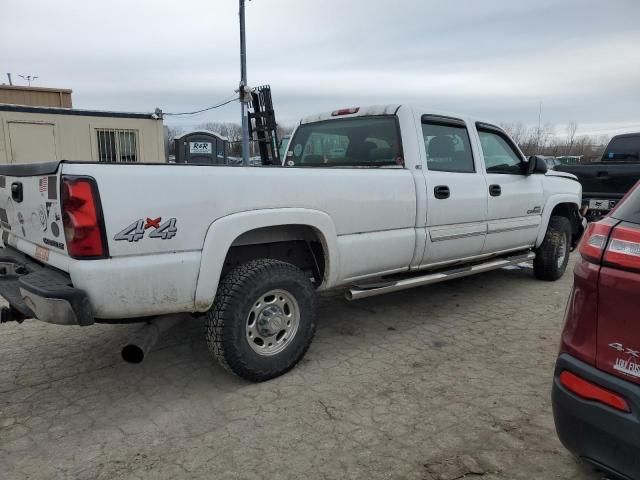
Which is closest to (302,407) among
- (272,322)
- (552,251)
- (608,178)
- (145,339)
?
(272,322)

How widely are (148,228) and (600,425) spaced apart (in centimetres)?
227

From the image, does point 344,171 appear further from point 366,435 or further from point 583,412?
point 583,412

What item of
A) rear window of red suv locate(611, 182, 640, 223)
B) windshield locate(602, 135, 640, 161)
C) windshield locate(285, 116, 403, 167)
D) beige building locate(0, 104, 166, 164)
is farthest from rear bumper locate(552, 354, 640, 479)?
beige building locate(0, 104, 166, 164)

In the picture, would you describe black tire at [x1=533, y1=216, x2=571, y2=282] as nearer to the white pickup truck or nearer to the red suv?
the white pickup truck

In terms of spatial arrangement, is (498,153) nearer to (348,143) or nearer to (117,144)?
(348,143)

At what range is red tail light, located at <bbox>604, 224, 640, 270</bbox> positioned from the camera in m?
1.78

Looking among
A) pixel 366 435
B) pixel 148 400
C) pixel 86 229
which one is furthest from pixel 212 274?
pixel 366 435

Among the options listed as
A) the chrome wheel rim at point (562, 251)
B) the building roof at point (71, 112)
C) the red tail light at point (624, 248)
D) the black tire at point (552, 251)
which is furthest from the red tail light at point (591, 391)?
the building roof at point (71, 112)

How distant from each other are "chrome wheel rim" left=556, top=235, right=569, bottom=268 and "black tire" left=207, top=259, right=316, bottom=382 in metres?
4.03

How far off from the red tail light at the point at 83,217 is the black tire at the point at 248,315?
0.82m

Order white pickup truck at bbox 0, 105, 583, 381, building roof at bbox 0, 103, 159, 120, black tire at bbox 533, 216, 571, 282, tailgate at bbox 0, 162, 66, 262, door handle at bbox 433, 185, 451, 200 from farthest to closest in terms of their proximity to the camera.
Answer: building roof at bbox 0, 103, 159, 120 → black tire at bbox 533, 216, 571, 282 → door handle at bbox 433, 185, 451, 200 → tailgate at bbox 0, 162, 66, 262 → white pickup truck at bbox 0, 105, 583, 381

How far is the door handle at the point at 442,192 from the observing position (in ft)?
13.7

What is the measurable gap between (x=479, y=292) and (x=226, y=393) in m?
3.50

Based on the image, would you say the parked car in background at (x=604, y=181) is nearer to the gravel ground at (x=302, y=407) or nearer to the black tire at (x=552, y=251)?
the black tire at (x=552, y=251)
